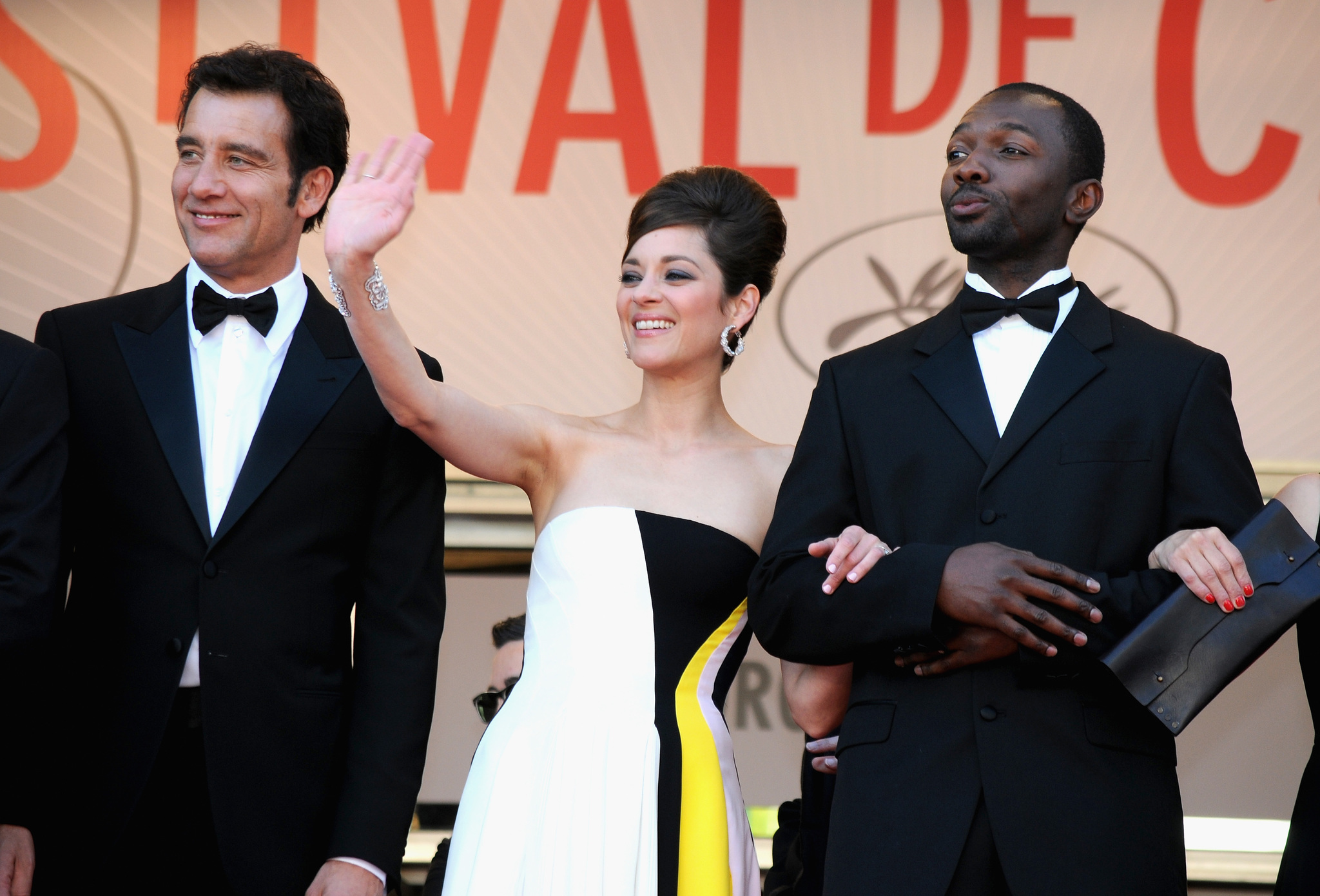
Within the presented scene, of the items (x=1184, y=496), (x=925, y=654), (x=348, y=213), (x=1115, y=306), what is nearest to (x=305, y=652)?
(x=348, y=213)

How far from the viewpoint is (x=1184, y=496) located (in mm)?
2090

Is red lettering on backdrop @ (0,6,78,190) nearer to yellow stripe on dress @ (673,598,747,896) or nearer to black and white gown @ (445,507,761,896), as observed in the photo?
black and white gown @ (445,507,761,896)

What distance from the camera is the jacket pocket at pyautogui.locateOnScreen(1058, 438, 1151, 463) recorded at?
83.3 inches

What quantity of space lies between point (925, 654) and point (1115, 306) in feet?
8.56

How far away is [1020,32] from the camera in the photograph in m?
4.42

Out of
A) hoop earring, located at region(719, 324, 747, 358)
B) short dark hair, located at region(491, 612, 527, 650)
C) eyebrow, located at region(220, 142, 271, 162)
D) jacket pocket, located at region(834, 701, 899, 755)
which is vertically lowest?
short dark hair, located at region(491, 612, 527, 650)

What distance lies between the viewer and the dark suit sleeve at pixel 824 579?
203 cm

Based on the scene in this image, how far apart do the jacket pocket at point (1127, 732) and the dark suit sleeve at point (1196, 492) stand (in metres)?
0.10

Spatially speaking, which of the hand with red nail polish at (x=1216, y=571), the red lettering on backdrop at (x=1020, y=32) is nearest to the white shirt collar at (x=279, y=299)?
the hand with red nail polish at (x=1216, y=571)

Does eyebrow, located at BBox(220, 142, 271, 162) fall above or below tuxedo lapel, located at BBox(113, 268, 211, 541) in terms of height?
above

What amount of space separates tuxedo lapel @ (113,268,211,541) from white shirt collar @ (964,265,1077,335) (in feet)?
4.14

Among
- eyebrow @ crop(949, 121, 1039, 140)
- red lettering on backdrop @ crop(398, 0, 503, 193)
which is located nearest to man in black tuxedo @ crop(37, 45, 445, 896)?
eyebrow @ crop(949, 121, 1039, 140)

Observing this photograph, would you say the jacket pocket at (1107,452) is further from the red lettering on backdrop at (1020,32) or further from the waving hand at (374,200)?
the red lettering on backdrop at (1020,32)

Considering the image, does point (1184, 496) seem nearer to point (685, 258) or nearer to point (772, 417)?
point (685, 258)
